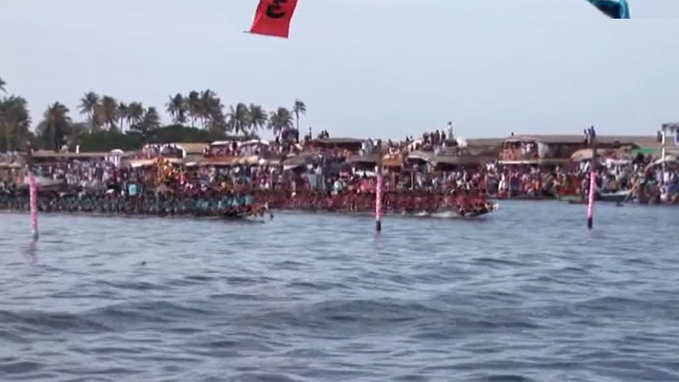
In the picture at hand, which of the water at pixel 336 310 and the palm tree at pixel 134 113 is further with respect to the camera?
the palm tree at pixel 134 113

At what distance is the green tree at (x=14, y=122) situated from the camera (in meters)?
91.7

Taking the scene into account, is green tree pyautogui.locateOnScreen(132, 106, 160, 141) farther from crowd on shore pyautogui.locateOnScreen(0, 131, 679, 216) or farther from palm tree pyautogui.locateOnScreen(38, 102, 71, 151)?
crowd on shore pyautogui.locateOnScreen(0, 131, 679, 216)

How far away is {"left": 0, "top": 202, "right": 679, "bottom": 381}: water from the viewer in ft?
43.9

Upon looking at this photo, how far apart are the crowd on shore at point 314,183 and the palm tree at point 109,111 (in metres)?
36.3

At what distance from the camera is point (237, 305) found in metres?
18.0

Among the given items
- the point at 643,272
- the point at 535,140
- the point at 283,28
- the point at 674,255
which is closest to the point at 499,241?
the point at 674,255

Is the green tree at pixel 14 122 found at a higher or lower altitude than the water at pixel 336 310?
higher

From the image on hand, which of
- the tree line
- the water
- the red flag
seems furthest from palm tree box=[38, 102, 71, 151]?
the red flag

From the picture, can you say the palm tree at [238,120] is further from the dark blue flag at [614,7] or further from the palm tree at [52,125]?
the dark blue flag at [614,7]

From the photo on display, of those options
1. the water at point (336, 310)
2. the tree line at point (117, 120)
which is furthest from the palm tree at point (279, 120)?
the water at point (336, 310)

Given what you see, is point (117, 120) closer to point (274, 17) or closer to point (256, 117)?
point (256, 117)

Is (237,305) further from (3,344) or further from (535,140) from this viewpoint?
(535,140)

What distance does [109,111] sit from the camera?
109m

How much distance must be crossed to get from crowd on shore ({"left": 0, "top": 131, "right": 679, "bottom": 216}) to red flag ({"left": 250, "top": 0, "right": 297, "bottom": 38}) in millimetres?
31774
